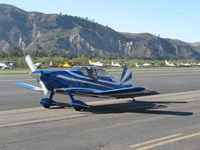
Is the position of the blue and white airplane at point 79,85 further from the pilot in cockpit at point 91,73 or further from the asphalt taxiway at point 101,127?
the asphalt taxiway at point 101,127

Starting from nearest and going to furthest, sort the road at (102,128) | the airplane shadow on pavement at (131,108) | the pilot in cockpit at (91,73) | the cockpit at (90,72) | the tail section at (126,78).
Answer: the road at (102,128), the airplane shadow on pavement at (131,108), the cockpit at (90,72), the pilot in cockpit at (91,73), the tail section at (126,78)

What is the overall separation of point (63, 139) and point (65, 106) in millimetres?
5536

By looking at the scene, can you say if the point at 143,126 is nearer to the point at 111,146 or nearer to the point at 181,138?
the point at 181,138

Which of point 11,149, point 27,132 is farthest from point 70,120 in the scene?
point 11,149

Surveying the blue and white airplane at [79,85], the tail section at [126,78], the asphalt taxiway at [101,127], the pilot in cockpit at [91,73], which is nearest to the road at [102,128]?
the asphalt taxiway at [101,127]

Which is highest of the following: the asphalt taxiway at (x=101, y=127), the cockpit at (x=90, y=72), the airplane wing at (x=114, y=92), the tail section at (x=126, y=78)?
the cockpit at (x=90, y=72)

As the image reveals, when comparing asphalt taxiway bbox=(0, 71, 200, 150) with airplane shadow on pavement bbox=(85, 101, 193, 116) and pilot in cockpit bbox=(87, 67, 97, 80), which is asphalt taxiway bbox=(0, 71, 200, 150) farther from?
pilot in cockpit bbox=(87, 67, 97, 80)

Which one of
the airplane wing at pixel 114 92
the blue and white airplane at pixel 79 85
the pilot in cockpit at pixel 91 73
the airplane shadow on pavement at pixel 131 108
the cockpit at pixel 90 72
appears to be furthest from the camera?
the pilot in cockpit at pixel 91 73

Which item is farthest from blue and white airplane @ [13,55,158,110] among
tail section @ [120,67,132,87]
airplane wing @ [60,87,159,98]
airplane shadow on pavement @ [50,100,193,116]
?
tail section @ [120,67,132,87]

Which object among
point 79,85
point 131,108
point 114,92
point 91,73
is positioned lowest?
point 131,108

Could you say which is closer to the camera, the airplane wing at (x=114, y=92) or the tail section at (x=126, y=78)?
the airplane wing at (x=114, y=92)

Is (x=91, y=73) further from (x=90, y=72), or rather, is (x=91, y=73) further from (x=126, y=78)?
(x=126, y=78)

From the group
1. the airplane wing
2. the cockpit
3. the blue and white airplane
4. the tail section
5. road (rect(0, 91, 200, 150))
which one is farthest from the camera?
the tail section

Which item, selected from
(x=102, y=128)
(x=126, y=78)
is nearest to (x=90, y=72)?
(x=126, y=78)
